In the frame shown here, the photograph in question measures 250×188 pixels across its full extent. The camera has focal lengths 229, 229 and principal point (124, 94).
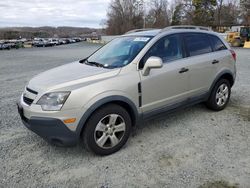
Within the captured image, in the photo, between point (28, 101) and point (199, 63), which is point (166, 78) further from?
point (28, 101)

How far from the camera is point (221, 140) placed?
3.53 meters

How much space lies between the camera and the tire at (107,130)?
296 centimetres

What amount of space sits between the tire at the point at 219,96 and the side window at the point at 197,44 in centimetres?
76

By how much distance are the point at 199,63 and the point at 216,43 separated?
85 cm

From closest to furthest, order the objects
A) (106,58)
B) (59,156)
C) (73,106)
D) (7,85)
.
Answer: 1. (73,106)
2. (59,156)
3. (106,58)
4. (7,85)

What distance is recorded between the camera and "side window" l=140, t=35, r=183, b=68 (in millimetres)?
3525

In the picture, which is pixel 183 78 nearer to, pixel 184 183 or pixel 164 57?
pixel 164 57

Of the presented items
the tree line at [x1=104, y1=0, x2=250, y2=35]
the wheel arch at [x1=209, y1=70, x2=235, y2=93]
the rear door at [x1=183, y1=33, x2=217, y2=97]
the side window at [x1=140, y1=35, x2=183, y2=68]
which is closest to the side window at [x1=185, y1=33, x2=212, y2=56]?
the rear door at [x1=183, y1=33, x2=217, y2=97]

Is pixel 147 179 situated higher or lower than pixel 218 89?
lower

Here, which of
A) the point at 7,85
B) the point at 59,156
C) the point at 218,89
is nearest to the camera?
the point at 59,156

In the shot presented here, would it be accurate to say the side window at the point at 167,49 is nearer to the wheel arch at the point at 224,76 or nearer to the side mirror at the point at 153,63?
the side mirror at the point at 153,63

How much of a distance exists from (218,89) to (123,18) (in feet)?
215

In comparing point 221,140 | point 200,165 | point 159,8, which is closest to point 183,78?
point 221,140

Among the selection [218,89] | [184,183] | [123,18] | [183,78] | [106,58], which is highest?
[123,18]
